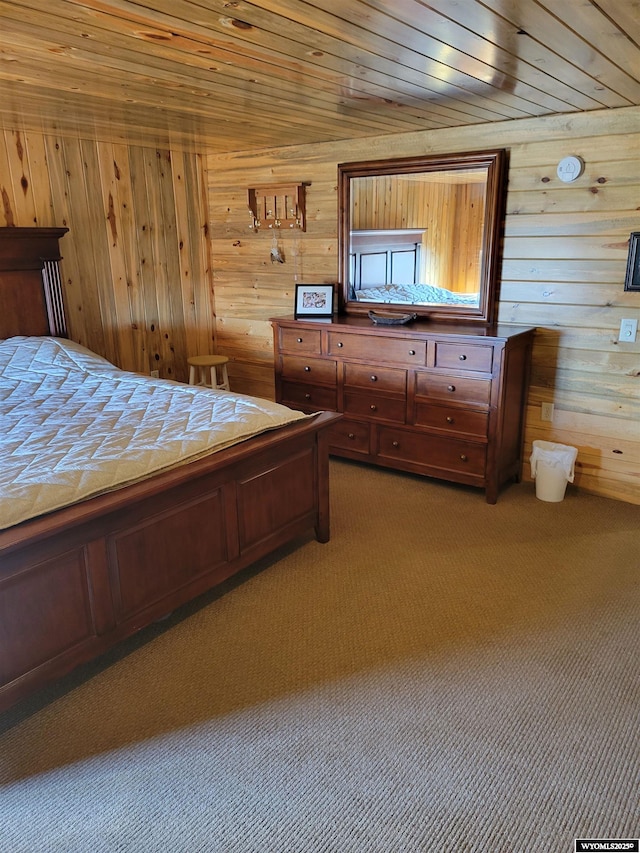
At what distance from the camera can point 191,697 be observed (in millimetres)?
2068

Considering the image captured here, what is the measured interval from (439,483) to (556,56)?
2.31 metres

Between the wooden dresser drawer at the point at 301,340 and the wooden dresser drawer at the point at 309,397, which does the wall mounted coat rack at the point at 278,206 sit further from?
the wooden dresser drawer at the point at 309,397

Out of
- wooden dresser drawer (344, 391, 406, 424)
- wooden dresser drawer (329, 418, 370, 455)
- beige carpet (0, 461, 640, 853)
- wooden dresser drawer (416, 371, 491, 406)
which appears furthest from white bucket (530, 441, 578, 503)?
wooden dresser drawer (329, 418, 370, 455)

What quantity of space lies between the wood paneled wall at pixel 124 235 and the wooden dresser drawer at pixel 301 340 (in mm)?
1156

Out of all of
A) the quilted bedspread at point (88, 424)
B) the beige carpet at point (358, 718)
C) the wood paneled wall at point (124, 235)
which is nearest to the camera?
the beige carpet at point (358, 718)

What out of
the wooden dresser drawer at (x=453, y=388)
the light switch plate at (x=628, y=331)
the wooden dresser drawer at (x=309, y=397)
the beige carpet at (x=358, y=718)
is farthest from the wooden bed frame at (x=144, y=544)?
the light switch plate at (x=628, y=331)

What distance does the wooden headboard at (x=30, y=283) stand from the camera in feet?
12.1

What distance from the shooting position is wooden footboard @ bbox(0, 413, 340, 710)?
188 centimetres

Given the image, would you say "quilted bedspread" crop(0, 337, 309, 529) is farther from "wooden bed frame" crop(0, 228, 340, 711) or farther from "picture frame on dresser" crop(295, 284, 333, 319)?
"picture frame on dresser" crop(295, 284, 333, 319)

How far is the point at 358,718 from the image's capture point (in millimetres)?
1971

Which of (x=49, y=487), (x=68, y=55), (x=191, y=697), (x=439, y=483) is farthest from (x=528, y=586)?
(x=68, y=55)

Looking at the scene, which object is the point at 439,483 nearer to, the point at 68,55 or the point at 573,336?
the point at 573,336

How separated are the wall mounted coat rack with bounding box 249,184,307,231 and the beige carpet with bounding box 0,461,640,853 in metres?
2.55

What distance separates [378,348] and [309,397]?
67cm
